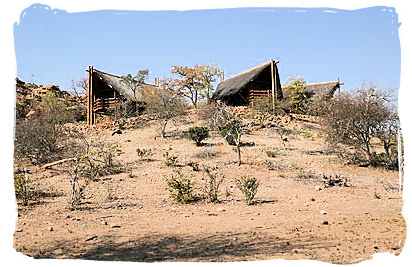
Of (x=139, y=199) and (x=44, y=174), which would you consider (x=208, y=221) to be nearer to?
(x=139, y=199)

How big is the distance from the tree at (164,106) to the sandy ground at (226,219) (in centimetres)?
522

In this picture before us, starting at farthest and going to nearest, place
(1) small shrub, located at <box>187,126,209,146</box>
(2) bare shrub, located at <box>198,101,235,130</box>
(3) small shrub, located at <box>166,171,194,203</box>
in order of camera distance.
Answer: (2) bare shrub, located at <box>198,101,235,130</box>, (1) small shrub, located at <box>187,126,209,146</box>, (3) small shrub, located at <box>166,171,194,203</box>

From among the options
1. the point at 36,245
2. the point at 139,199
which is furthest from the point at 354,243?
the point at 139,199

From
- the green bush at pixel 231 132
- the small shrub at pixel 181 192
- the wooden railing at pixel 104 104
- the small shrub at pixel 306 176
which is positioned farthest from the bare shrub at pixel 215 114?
the small shrub at pixel 181 192

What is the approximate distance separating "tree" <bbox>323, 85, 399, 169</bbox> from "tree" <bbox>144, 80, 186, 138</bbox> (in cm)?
655

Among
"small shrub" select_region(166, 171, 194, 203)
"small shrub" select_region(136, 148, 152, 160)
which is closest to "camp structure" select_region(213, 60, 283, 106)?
"small shrub" select_region(136, 148, 152, 160)

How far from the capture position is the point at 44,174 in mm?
7707

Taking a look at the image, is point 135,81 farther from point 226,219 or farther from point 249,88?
point 226,219

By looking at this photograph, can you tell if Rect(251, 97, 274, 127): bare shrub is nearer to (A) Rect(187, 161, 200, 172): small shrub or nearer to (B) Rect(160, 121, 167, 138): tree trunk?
(B) Rect(160, 121, 167, 138): tree trunk

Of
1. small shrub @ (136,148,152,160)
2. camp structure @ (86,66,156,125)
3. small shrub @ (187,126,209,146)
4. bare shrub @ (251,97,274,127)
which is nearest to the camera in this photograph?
small shrub @ (136,148,152,160)

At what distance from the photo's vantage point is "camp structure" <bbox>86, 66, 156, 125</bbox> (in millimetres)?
14680

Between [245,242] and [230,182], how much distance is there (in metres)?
3.88

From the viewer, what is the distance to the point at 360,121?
926 centimetres

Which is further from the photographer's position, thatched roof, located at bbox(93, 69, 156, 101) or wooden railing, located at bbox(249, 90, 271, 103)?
wooden railing, located at bbox(249, 90, 271, 103)
